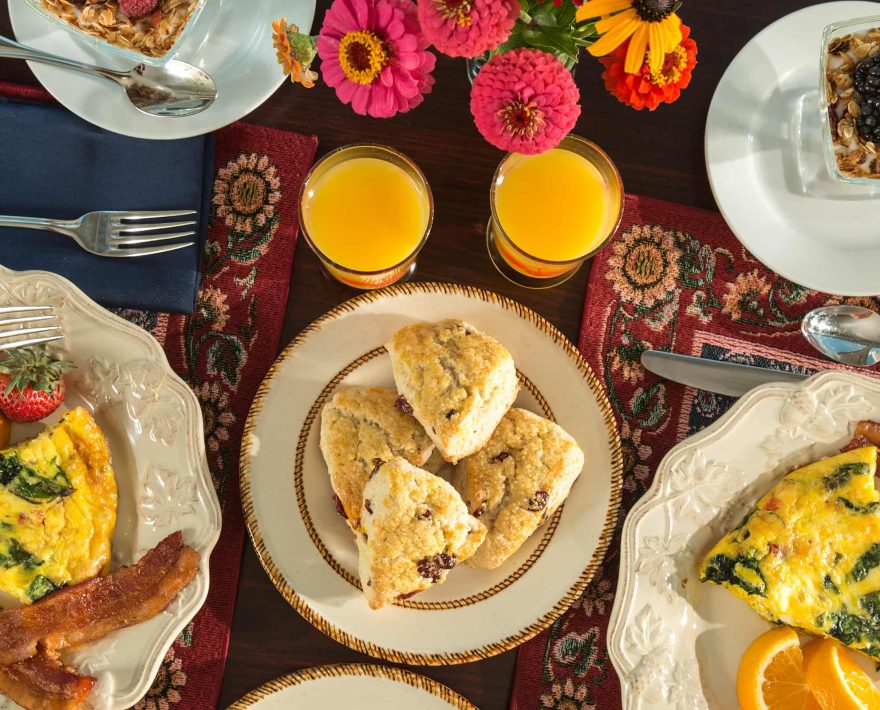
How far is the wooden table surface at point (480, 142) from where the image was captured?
5.80 feet

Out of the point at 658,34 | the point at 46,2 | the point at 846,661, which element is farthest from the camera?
the point at 846,661

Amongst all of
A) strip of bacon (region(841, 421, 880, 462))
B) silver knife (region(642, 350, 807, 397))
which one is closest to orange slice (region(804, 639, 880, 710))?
strip of bacon (region(841, 421, 880, 462))

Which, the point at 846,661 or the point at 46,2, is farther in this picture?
the point at 846,661

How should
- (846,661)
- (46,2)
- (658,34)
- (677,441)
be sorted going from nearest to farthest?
(658,34)
(46,2)
(846,661)
(677,441)

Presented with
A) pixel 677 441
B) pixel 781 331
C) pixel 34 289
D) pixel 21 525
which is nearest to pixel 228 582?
pixel 21 525

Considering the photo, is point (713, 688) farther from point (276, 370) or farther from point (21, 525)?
point (21, 525)

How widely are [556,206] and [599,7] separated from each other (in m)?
0.55

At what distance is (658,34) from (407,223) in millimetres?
674

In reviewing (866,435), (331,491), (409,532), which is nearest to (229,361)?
(331,491)

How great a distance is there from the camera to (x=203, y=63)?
1658mm

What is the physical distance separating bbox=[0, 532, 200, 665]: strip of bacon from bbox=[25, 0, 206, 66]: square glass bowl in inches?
37.7

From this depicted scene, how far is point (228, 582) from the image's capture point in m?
1.72

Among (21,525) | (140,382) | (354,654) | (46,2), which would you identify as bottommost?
(354,654)

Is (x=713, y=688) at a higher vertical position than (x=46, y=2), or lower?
lower
